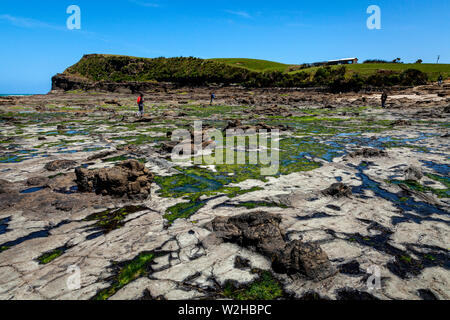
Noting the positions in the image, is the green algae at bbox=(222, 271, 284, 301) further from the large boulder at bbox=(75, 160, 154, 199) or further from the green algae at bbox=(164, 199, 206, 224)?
the large boulder at bbox=(75, 160, 154, 199)

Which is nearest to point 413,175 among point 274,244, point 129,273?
point 274,244

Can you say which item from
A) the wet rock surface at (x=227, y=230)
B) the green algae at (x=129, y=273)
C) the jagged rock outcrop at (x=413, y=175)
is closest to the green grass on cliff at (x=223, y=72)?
the jagged rock outcrop at (x=413, y=175)

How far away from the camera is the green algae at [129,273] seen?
10.3 ft

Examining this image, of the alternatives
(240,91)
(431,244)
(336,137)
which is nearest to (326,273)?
(431,244)

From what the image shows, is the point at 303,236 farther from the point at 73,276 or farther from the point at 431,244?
the point at 73,276

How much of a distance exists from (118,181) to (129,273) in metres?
2.83

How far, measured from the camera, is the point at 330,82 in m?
Answer: 50.6

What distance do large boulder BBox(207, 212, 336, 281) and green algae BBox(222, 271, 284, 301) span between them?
0.87 feet

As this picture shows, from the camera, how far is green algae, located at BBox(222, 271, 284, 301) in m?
3.10

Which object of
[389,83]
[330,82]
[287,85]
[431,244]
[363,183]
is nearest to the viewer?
[431,244]

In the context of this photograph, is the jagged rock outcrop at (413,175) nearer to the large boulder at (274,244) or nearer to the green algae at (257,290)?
the large boulder at (274,244)

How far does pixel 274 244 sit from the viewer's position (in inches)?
155

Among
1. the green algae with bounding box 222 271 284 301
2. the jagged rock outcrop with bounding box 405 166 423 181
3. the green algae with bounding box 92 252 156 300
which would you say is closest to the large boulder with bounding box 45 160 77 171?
the green algae with bounding box 92 252 156 300
